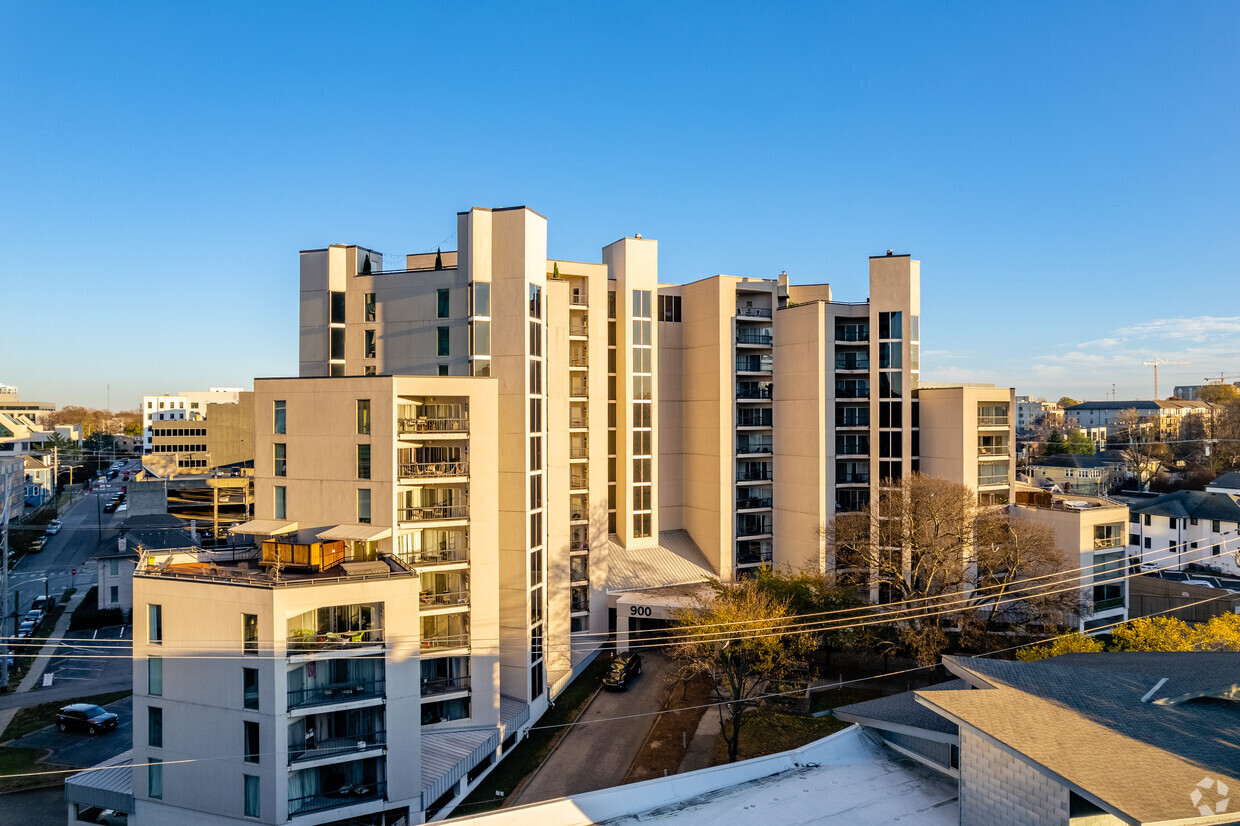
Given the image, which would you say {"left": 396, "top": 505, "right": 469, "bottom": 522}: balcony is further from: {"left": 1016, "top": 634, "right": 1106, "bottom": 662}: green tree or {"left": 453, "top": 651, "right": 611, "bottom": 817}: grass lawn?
{"left": 1016, "top": 634, "right": 1106, "bottom": 662}: green tree

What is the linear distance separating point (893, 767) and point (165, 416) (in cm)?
13882

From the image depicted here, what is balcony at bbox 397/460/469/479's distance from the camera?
27.0 m

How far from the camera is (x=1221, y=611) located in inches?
1614

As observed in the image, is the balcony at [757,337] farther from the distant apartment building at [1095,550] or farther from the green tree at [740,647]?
the green tree at [740,647]

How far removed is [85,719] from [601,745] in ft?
73.6

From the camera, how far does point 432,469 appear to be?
27.6m

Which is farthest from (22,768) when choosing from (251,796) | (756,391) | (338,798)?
Result: (756,391)

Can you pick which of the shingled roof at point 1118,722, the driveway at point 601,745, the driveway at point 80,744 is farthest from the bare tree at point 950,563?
the driveway at point 80,744

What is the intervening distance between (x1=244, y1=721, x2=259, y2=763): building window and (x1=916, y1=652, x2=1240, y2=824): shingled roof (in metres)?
17.9

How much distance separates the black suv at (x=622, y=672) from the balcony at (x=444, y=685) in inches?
337

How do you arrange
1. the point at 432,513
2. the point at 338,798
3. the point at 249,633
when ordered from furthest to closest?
the point at 432,513, the point at 338,798, the point at 249,633

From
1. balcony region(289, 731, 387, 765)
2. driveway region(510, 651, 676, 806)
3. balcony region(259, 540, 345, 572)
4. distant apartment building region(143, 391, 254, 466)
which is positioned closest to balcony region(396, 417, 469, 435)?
balcony region(259, 540, 345, 572)

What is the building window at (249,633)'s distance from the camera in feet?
66.4

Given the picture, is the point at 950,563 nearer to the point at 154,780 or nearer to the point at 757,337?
the point at 757,337
